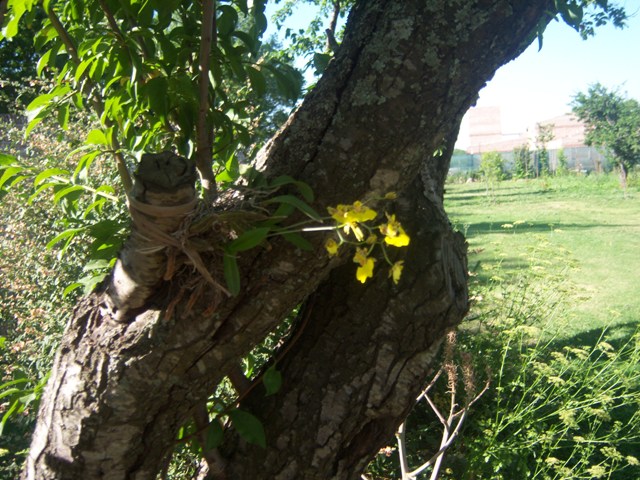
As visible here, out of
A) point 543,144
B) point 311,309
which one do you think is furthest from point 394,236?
point 543,144

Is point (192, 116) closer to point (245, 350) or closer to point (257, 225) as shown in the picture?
point (257, 225)

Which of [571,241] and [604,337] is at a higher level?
[571,241]

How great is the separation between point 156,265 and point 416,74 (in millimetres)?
685

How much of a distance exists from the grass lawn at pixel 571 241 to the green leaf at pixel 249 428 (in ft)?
7.48

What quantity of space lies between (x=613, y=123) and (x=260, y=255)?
20.4 metres

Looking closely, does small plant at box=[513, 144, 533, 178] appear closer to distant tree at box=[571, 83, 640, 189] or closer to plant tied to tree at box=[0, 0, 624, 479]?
distant tree at box=[571, 83, 640, 189]

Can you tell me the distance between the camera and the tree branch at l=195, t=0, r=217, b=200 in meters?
1.28

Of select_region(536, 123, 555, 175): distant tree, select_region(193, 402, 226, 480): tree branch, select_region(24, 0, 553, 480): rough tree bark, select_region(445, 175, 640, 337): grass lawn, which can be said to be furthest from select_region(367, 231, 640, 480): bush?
select_region(536, 123, 555, 175): distant tree

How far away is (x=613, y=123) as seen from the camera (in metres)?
18.8

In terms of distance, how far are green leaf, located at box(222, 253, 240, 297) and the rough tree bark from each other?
0.04 meters

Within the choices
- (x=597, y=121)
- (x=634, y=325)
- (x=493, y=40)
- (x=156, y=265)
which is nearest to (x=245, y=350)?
(x=156, y=265)

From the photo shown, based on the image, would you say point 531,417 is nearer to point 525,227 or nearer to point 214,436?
point 214,436

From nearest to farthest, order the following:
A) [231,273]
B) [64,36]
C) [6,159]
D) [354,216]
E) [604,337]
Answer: [354,216]
[231,273]
[6,159]
[64,36]
[604,337]

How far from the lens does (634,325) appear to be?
561cm
